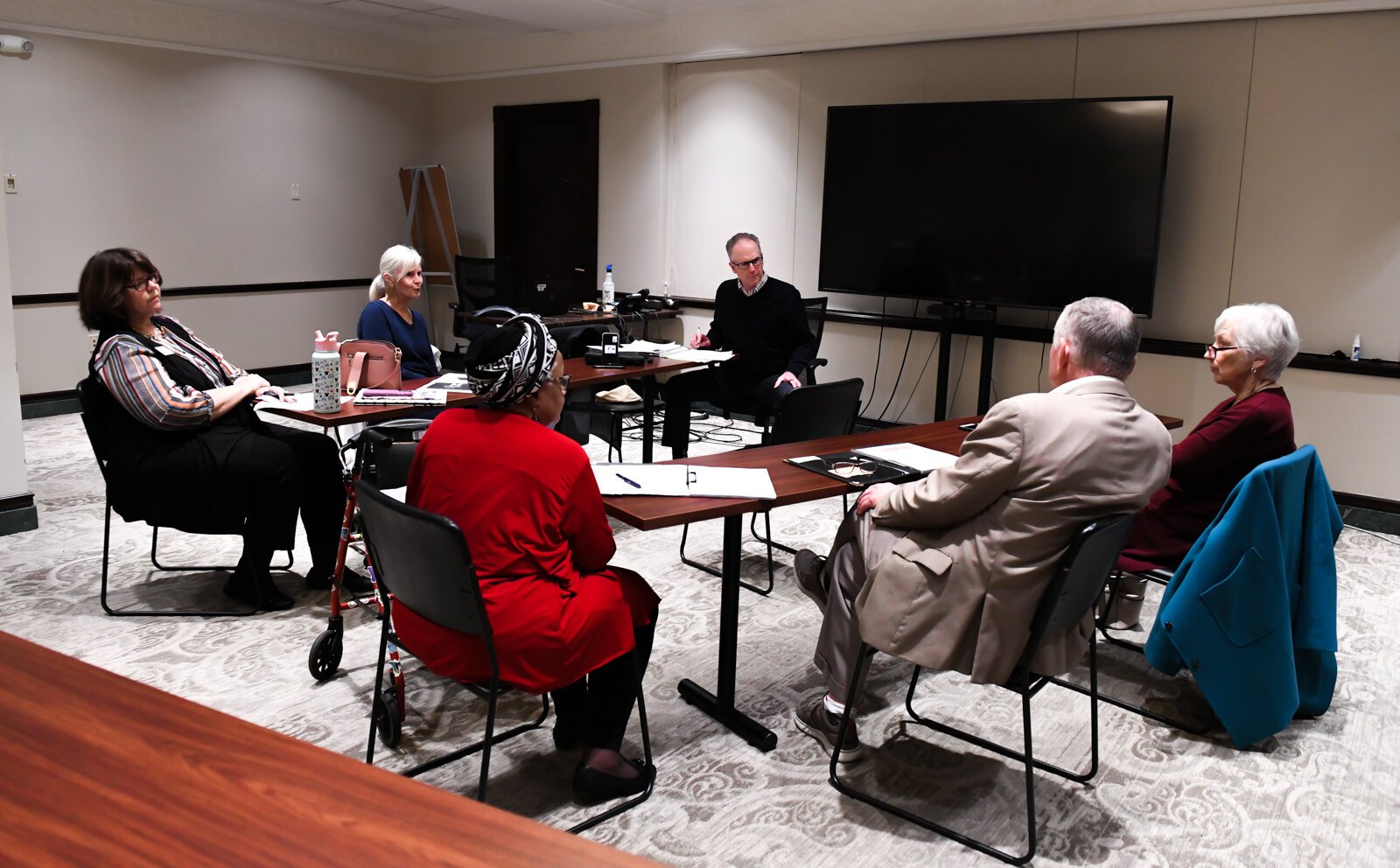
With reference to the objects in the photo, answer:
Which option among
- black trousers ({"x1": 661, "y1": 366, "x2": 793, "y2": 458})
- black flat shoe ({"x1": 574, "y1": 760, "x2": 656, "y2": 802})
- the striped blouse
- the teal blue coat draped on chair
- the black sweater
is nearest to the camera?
black flat shoe ({"x1": 574, "y1": 760, "x2": 656, "y2": 802})

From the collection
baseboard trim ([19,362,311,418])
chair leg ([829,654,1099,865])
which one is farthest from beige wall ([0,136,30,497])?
chair leg ([829,654,1099,865])

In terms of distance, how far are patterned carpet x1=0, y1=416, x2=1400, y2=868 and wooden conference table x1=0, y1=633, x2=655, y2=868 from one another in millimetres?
1599

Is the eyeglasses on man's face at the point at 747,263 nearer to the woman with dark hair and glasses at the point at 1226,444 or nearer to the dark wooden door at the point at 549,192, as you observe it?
the woman with dark hair and glasses at the point at 1226,444

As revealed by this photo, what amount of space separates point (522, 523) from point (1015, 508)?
1.05 meters

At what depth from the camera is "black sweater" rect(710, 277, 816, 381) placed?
5.30 meters

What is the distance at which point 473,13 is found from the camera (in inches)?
307

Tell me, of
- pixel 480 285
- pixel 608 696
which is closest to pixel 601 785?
pixel 608 696

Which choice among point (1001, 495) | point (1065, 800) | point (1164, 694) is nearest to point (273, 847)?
point (1001, 495)

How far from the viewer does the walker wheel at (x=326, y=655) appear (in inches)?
123

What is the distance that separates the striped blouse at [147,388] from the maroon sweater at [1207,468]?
116 inches

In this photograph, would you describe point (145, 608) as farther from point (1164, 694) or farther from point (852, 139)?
→ point (852, 139)

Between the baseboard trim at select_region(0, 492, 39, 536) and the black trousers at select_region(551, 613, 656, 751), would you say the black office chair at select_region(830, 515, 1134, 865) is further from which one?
the baseboard trim at select_region(0, 492, 39, 536)

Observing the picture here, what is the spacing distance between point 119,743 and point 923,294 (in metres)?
5.61

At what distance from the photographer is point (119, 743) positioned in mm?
907
